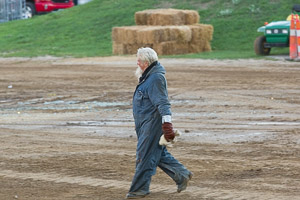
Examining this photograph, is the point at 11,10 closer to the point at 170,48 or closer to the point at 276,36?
the point at 170,48

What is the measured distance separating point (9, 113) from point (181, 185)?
8.04m

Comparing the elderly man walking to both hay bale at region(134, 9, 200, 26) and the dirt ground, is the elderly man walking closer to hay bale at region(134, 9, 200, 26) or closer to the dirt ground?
the dirt ground

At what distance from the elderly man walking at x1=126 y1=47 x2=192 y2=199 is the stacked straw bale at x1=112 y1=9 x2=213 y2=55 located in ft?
61.3

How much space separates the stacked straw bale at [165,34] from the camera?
27.4 m

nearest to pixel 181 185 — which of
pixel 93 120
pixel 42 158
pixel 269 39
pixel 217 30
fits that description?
pixel 42 158

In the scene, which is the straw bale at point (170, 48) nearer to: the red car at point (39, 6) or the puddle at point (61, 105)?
the puddle at point (61, 105)

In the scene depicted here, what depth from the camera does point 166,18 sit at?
28734mm

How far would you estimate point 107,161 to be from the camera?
10.9 meters

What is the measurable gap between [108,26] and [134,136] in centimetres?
2179

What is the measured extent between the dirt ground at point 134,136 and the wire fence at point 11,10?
19984 mm

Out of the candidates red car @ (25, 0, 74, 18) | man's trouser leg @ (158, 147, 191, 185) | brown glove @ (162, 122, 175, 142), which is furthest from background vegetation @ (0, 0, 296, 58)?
brown glove @ (162, 122, 175, 142)

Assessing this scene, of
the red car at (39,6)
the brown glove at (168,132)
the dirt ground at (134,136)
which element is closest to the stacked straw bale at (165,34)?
the dirt ground at (134,136)

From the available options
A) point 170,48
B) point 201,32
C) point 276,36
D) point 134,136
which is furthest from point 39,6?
point 134,136

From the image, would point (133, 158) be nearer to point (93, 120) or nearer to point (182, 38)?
point (93, 120)
